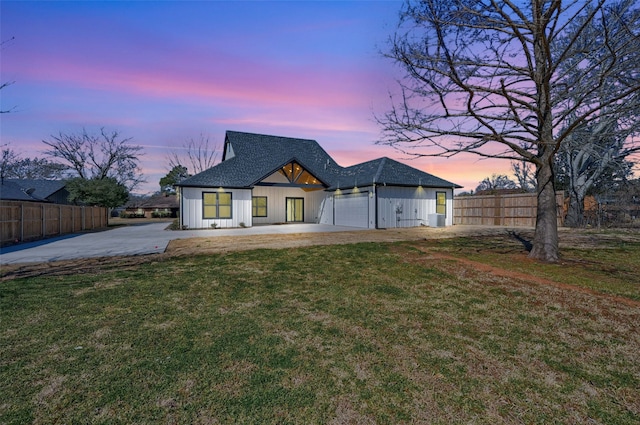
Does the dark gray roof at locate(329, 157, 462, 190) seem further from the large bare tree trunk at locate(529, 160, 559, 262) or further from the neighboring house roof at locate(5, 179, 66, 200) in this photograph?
the neighboring house roof at locate(5, 179, 66, 200)

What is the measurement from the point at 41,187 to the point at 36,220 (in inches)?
1072

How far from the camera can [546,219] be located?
7.84 m

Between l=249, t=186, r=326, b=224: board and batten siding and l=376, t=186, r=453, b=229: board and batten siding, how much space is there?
6319 millimetres

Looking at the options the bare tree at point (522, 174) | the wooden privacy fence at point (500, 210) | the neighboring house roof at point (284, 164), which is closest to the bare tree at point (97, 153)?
the neighboring house roof at point (284, 164)

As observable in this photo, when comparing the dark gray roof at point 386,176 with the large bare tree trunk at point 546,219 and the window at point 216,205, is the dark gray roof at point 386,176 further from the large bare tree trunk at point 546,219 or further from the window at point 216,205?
the large bare tree trunk at point 546,219

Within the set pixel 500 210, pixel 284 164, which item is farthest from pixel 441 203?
pixel 284 164

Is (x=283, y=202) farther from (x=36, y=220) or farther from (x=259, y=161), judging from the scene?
(x=36, y=220)

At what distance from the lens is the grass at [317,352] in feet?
7.29

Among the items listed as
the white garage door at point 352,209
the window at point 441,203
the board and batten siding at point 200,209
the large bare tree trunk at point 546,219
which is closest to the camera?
the large bare tree trunk at point 546,219

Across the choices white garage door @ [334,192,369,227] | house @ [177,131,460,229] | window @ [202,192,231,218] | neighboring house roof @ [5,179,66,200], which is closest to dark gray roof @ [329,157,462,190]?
house @ [177,131,460,229]

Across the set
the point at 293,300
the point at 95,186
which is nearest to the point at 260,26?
the point at 293,300

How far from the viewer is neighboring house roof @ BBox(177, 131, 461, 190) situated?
19.1 m

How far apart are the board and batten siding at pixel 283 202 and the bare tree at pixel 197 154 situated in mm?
24716

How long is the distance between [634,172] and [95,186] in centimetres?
3553
